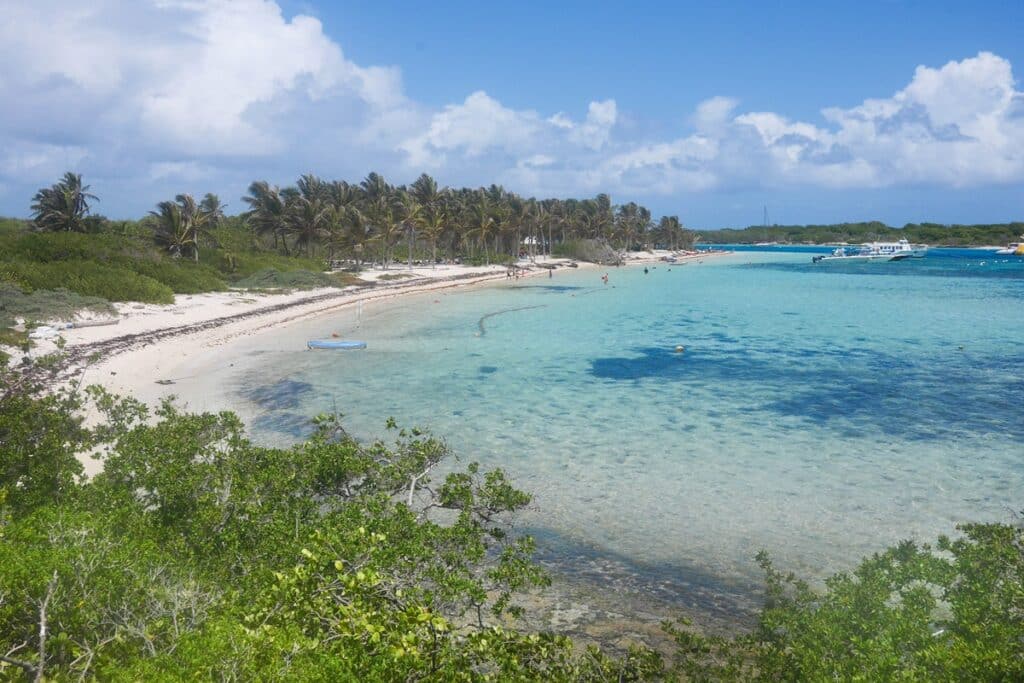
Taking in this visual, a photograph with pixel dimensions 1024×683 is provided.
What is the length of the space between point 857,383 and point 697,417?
8.68 m

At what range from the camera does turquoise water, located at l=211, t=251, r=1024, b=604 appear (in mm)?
12562

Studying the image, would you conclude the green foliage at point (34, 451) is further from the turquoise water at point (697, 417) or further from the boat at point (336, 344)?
the boat at point (336, 344)

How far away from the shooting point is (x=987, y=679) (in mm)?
5473

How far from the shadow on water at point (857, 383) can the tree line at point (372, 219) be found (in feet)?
129

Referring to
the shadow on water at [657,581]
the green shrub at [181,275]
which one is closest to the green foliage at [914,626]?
the shadow on water at [657,581]

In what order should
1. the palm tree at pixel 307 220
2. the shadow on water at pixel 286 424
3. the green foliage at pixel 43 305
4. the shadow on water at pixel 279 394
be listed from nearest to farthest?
1. the shadow on water at pixel 286 424
2. the shadow on water at pixel 279 394
3. the green foliage at pixel 43 305
4. the palm tree at pixel 307 220

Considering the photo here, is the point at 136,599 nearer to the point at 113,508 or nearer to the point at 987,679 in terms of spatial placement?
the point at 113,508

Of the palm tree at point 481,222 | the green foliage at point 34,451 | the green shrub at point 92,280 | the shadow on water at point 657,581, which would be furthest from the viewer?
the palm tree at point 481,222

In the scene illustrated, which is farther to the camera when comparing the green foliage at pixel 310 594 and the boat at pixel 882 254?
the boat at pixel 882 254

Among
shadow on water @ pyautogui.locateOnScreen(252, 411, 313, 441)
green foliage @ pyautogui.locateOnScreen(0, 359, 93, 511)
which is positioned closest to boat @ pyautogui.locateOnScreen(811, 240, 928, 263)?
shadow on water @ pyautogui.locateOnScreen(252, 411, 313, 441)

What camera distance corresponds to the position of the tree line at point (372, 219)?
168ft

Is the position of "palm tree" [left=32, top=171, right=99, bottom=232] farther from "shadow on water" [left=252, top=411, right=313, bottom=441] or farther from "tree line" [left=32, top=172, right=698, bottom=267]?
"shadow on water" [left=252, top=411, right=313, bottom=441]

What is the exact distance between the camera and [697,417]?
67.7 ft

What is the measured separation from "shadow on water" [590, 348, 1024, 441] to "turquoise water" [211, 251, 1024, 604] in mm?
118
